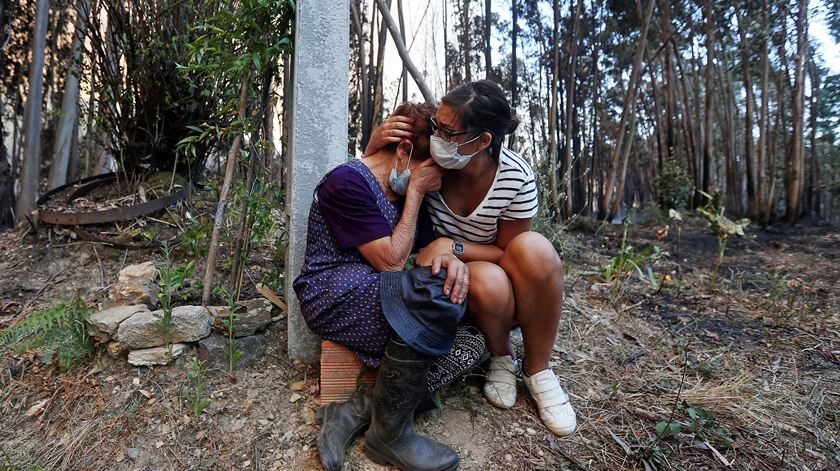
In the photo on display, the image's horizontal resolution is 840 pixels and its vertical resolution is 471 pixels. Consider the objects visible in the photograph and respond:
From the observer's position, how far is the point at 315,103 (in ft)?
5.89

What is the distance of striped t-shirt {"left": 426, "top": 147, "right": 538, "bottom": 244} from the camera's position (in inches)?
72.1

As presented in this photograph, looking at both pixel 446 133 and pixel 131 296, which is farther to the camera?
pixel 131 296

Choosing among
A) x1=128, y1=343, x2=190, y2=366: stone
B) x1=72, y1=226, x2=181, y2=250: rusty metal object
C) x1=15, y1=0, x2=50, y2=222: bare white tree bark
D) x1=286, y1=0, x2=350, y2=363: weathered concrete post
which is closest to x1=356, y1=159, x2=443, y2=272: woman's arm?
x1=286, y1=0, x2=350, y2=363: weathered concrete post

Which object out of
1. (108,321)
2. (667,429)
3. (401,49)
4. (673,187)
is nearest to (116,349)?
(108,321)

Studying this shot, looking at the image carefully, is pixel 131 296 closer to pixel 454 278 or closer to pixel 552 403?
pixel 454 278

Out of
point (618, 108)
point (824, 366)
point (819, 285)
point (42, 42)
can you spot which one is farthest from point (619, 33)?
point (42, 42)

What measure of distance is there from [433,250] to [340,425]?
72 cm

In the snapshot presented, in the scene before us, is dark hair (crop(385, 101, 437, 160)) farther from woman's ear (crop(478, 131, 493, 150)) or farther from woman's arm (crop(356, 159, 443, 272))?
woman's ear (crop(478, 131, 493, 150))

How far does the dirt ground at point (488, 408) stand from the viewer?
65.4 inches

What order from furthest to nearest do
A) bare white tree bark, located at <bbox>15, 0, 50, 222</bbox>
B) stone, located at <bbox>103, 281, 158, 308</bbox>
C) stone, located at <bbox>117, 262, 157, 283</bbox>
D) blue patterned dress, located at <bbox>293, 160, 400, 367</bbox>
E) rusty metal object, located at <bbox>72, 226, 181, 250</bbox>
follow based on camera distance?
bare white tree bark, located at <bbox>15, 0, 50, 222</bbox>
rusty metal object, located at <bbox>72, 226, 181, 250</bbox>
stone, located at <bbox>117, 262, 157, 283</bbox>
stone, located at <bbox>103, 281, 158, 308</bbox>
blue patterned dress, located at <bbox>293, 160, 400, 367</bbox>

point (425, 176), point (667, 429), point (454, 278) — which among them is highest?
point (425, 176)

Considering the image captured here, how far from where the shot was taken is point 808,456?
5.88ft

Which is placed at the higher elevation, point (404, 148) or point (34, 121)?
point (34, 121)

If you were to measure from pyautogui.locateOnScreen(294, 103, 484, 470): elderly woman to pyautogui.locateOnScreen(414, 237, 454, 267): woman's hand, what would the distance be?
200 mm
